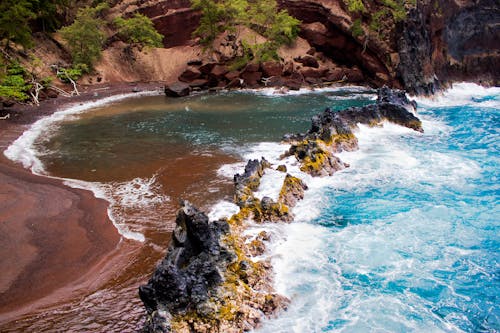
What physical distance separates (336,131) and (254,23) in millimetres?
29983

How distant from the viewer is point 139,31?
4409 cm

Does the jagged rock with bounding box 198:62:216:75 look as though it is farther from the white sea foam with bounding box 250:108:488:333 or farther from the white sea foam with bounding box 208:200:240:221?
the white sea foam with bounding box 208:200:240:221

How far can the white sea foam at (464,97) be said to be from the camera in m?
31.3

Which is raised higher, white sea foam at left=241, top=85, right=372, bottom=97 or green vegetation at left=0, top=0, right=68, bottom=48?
green vegetation at left=0, top=0, right=68, bottom=48

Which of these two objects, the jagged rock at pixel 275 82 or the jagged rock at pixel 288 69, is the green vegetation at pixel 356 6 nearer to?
the jagged rock at pixel 288 69

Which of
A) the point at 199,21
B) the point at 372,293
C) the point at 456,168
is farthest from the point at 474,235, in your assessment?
the point at 199,21

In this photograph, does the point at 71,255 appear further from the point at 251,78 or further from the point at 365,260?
the point at 251,78

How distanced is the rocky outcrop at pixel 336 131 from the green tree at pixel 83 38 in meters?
27.4

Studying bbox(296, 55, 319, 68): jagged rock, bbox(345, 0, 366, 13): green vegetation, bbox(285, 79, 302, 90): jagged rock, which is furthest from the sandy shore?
bbox(296, 55, 319, 68): jagged rock

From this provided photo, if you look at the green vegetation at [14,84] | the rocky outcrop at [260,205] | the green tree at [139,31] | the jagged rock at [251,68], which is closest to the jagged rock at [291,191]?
the rocky outcrop at [260,205]

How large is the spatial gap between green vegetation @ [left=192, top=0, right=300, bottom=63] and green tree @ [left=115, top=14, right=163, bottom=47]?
Result: 5.08 m

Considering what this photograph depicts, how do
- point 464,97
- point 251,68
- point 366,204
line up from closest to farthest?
point 366,204, point 464,97, point 251,68

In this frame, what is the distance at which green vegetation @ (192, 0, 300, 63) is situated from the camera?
136 ft

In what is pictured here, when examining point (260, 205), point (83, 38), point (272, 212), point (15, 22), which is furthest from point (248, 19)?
point (272, 212)
